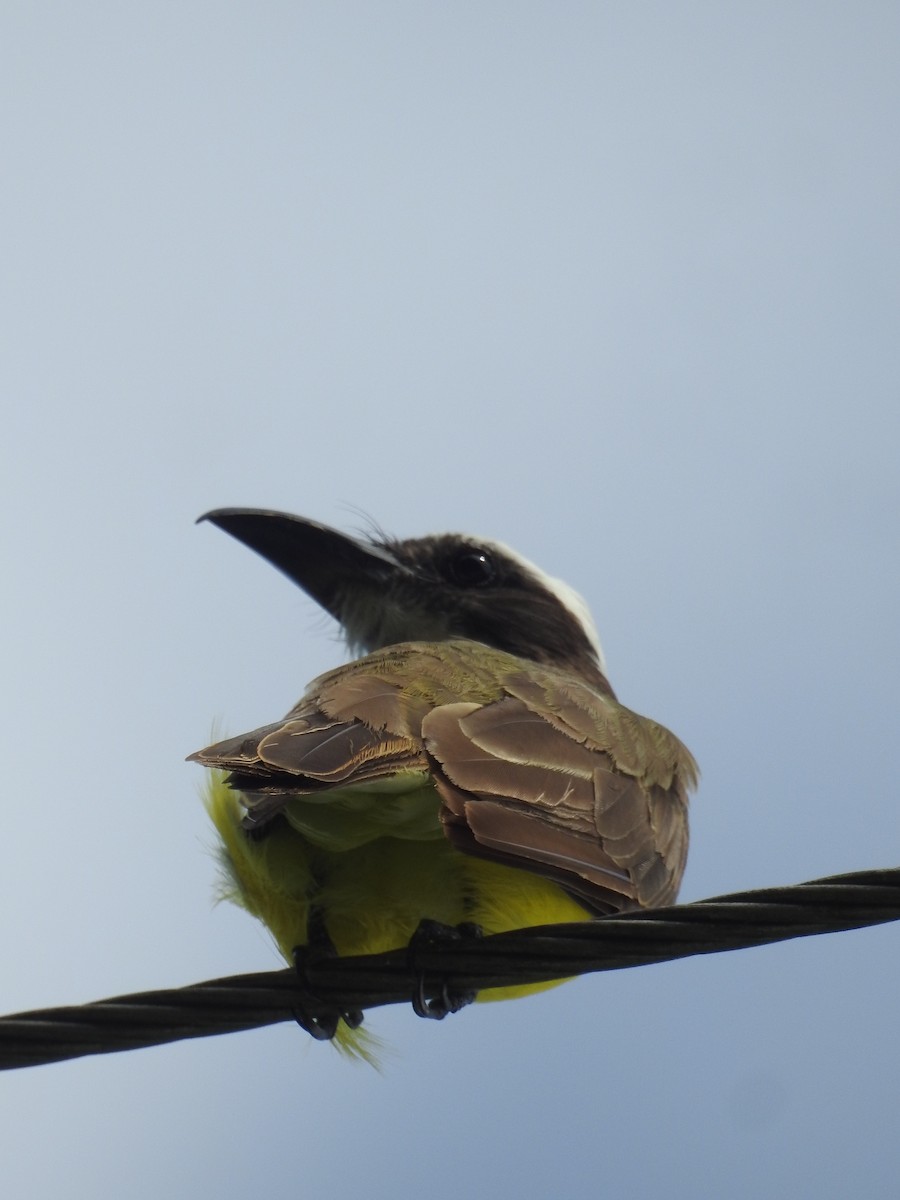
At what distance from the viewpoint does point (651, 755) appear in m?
5.32

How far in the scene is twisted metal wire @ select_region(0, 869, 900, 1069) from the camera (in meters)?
2.86

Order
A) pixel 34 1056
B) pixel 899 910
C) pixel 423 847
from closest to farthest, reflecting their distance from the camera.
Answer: pixel 899 910 → pixel 34 1056 → pixel 423 847

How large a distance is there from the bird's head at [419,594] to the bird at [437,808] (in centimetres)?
156

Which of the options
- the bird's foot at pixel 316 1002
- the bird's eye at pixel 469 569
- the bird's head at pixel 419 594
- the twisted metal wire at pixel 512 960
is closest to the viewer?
the twisted metal wire at pixel 512 960

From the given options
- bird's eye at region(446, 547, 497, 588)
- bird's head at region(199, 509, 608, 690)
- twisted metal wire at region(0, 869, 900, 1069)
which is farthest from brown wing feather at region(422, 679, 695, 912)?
bird's eye at region(446, 547, 497, 588)

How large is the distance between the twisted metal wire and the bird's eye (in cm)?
353

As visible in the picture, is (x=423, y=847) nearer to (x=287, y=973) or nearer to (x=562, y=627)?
(x=287, y=973)

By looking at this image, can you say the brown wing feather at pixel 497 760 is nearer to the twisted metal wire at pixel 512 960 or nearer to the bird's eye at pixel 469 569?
the twisted metal wire at pixel 512 960

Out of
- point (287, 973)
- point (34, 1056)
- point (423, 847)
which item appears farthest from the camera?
point (423, 847)

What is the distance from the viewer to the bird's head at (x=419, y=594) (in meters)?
6.92

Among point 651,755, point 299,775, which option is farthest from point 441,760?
point 651,755

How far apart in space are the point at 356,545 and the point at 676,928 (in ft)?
13.8


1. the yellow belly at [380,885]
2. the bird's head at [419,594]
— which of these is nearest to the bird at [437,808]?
the yellow belly at [380,885]

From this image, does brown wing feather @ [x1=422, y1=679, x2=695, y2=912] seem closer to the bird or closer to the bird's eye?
the bird
